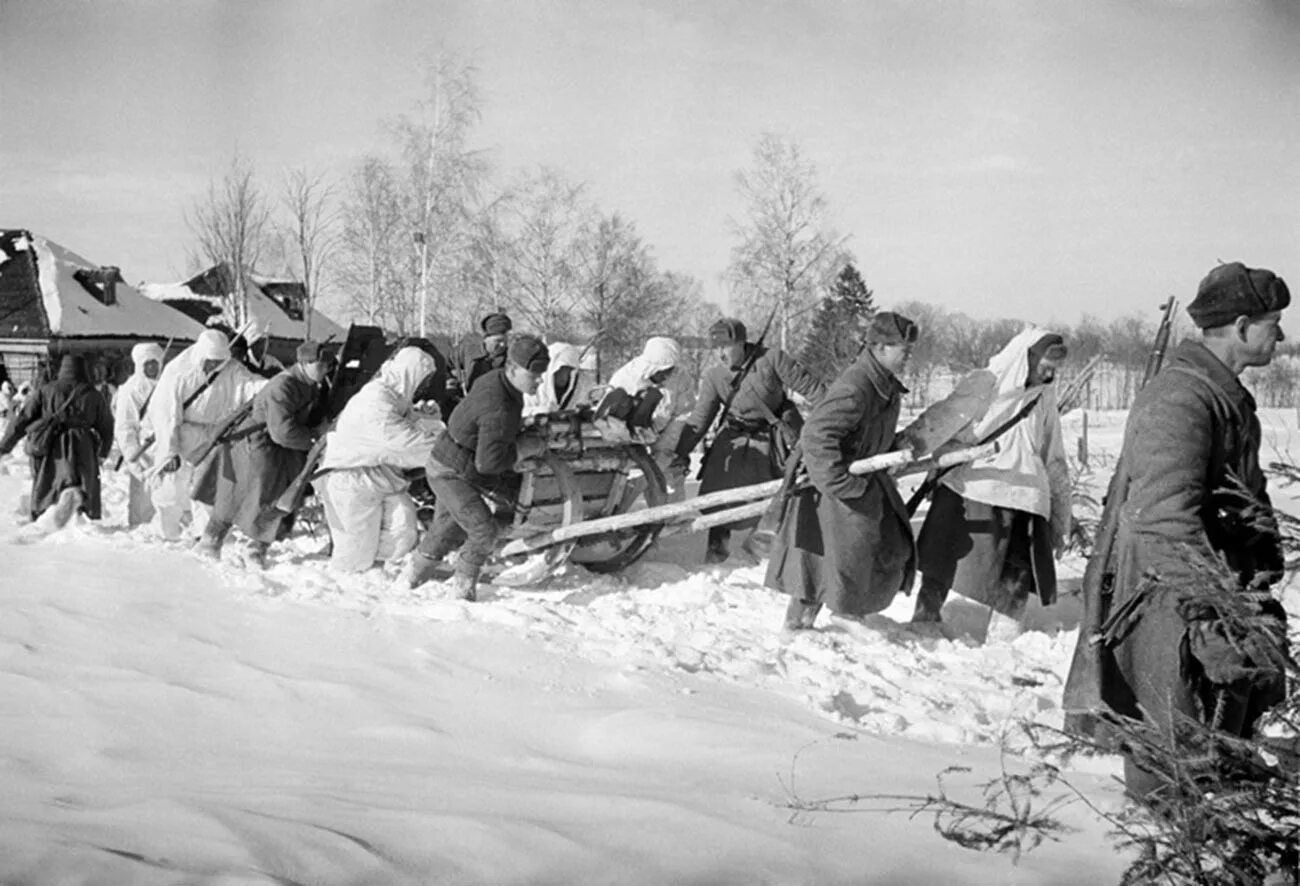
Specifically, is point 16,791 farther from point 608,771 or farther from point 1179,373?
point 1179,373

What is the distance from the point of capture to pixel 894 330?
A: 5328 mm

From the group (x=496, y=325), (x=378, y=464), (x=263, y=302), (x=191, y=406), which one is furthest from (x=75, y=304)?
(x=378, y=464)

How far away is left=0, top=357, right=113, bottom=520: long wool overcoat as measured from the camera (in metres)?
9.00

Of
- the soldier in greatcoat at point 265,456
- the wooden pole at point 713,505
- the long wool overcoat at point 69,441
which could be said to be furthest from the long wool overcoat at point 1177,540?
the long wool overcoat at point 69,441

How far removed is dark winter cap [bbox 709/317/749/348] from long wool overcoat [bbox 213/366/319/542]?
8.95ft

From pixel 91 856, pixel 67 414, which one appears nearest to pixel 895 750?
pixel 91 856

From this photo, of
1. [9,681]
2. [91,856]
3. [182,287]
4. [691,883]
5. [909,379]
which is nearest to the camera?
[91,856]

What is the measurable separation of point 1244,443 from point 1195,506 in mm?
255

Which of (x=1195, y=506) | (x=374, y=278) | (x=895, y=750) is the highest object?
(x=374, y=278)

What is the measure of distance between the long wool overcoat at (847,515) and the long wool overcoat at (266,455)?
349 cm

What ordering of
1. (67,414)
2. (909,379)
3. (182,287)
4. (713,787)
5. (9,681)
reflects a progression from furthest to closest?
(909,379), (182,287), (67,414), (9,681), (713,787)

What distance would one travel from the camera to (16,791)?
112 inches

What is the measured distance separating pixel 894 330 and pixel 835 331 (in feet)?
80.9

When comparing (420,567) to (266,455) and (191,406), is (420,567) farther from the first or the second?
Result: (191,406)
